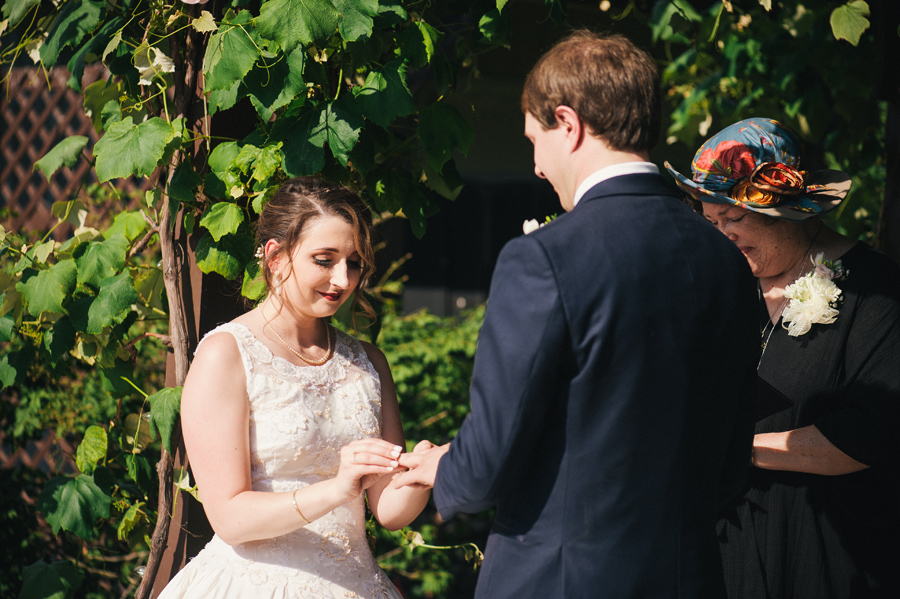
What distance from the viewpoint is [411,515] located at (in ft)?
6.00

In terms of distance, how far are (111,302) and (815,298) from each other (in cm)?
176

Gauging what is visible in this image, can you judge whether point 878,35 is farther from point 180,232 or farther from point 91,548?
point 91,548

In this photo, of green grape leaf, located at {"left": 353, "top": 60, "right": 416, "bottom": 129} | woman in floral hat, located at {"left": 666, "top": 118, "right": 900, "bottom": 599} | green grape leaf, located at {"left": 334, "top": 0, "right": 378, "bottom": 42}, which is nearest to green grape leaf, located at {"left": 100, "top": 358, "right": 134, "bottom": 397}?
green grape leaf, located at {"left": 353, "top": 60, "right": 416, "bottom": 129}

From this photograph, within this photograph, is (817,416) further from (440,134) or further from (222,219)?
(222,219)

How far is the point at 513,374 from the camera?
1192mm

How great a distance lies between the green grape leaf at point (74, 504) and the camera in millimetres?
2195

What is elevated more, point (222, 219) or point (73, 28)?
point (73, 28)

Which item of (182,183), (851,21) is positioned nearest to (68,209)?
(182,183)

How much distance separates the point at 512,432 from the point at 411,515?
0.72 metres

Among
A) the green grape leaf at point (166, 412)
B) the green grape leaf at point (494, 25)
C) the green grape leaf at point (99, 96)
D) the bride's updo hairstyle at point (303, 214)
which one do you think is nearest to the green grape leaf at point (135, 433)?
the green grape leaf at point (166, 412)

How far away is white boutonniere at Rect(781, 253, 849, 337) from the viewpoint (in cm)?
181

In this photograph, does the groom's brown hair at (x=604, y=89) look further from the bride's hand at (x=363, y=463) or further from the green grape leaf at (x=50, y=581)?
the green grape leaf at (x=50, y=581)

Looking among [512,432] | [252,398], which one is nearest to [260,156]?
[252,398]

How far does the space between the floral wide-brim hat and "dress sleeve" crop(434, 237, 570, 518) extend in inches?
36.4
